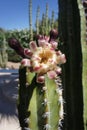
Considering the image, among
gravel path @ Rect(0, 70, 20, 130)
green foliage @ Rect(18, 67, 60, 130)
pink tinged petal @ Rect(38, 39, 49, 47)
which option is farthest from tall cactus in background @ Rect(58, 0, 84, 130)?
gravel path @ Rect(0, 70, 20, 130)

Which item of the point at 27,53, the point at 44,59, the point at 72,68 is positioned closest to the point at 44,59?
the point at 44,59

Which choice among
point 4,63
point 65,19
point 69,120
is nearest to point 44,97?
point 69,120

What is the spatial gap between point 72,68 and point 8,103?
→ 303 centimetres

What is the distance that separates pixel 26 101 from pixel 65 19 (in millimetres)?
1225

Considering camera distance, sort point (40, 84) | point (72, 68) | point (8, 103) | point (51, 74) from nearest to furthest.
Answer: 1. point (51, 74)
2. point (40, 84)
3. point (72, 68)
4. point (8, 103)

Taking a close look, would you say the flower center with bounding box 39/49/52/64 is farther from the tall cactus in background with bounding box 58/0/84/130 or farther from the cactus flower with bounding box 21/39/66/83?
the tall cactus in background with bounding box 58/0/84/130

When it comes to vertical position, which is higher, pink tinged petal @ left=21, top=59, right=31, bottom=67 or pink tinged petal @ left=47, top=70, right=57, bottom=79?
pink tinged petal @ left=21, top=59, right=31, bottom=67

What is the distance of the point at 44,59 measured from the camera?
94.7 inches

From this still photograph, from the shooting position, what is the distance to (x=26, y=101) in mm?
2557

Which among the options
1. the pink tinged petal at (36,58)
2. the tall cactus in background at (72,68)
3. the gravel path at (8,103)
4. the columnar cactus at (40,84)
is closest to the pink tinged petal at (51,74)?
the columnar cactus at (40,84)

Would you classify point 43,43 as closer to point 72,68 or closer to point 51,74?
point 51,74

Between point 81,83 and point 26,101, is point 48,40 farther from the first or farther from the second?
point 81,83

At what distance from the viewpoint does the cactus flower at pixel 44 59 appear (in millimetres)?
2350

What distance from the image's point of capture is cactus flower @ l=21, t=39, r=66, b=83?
235cm
